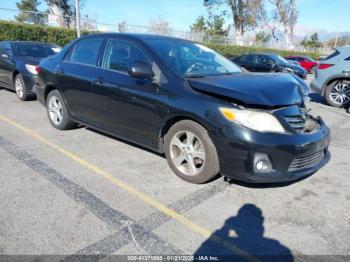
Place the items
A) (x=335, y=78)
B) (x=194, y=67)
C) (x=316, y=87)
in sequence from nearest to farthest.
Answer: (x=194, y=67) < (x=335, y=78) < (x=316, y=87)

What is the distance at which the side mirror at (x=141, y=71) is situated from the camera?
3.67 metres

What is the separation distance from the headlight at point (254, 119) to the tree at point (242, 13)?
36.2 m

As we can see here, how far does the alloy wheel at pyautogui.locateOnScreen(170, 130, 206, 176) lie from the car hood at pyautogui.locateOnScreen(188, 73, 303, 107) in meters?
0.56

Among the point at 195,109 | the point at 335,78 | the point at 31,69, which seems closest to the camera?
the point at 195,109

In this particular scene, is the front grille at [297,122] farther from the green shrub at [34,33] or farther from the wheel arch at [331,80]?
the green shrub at [34,33]

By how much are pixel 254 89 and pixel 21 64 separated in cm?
618

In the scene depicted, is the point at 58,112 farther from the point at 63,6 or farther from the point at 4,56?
the point at 63,6

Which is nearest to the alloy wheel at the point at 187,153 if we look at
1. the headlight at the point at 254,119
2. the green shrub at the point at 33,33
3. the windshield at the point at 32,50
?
the headlight at the point at 254,119

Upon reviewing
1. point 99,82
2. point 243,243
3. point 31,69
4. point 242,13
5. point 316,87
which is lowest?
point 243,243

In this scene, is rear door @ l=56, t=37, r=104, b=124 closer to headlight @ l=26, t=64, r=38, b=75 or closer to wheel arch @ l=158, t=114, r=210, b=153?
wheel arch @ l=158, t=114, r=210, b=153

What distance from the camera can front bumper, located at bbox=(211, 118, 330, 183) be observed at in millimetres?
3055

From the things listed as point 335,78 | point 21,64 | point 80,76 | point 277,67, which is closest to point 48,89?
point 80,76

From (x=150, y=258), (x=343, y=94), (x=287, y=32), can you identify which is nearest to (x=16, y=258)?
(x=150, y=258)

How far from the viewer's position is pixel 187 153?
11.7 ft
